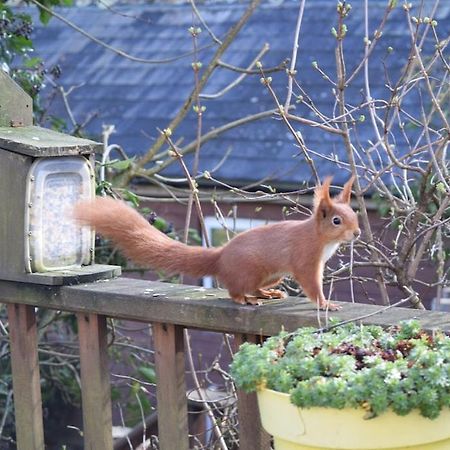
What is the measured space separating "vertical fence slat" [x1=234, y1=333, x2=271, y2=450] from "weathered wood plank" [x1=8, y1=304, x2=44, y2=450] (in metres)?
0.58

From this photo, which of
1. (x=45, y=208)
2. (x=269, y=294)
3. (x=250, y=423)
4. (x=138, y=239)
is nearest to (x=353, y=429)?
(x=250, y=423)

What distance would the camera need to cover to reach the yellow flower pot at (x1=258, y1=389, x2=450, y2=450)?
62.6 inches

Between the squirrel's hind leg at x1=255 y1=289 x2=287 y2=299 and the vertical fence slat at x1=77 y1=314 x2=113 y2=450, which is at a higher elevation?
the squirrel's hind leg at x1=255 y1=289 x2=287 y2=299

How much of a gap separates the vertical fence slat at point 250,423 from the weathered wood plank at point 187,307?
4cm

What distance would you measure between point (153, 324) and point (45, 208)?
0.40 meters

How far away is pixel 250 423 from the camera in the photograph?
2.06 metres

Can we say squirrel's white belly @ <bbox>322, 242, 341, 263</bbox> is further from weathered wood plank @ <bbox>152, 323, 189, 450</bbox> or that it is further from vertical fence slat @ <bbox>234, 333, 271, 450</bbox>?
weathered wood plank @ <bbox>152, 323, 189, 450</bbox>

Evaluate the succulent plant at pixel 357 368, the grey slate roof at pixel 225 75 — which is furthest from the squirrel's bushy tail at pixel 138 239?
the grey slate roof at pixel 225 75

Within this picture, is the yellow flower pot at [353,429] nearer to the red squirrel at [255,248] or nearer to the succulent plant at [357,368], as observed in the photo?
the succulent plant at [357,368]

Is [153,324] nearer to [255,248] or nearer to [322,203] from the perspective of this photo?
[255,248]

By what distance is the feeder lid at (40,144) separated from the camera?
2.29 meters

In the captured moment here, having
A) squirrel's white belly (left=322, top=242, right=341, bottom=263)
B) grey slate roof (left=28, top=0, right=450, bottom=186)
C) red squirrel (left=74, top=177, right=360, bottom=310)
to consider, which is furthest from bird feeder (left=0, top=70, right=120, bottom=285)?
grey slate roof (left=28, top=0, right=450, bottom=186)

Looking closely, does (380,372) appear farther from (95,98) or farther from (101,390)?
(95,98)

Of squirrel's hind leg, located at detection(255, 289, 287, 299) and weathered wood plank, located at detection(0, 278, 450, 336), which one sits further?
Answer: squirrel's hind leg, located at detection(255, 289, 287, 299)
